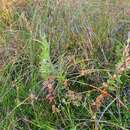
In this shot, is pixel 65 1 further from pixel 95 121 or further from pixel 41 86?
pixel 95 121

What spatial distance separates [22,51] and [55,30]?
229 millimetres

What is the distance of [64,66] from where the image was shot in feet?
5.77

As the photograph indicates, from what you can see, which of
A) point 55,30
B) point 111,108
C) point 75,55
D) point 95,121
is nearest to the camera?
point 95,121

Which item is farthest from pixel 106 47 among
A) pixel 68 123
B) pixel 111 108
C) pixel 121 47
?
pixel 68 123

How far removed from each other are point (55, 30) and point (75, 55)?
0.76 feet

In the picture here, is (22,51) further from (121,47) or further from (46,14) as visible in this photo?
(121,47)

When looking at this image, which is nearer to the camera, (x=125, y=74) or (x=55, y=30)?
(x=125, y=74)

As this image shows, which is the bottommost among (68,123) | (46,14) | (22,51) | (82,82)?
(68,123)

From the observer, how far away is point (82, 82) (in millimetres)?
1748

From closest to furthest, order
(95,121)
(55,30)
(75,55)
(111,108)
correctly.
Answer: (95,121)
(111,108)
(75,55)
(55,30)

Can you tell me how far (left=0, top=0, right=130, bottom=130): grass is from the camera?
62.7 inches

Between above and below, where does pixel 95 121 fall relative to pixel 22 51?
below

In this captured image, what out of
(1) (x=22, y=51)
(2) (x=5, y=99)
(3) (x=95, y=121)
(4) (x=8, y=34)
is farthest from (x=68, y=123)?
(4) (x=8, y=34)

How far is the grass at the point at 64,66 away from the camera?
1594 millimetres
